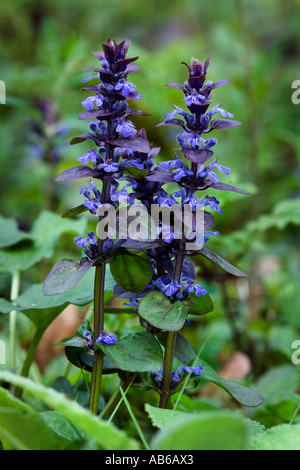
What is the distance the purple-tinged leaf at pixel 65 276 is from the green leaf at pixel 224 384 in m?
0.19

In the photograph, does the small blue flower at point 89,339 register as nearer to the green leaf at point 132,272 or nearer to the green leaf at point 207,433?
the green leaf at point 132,272

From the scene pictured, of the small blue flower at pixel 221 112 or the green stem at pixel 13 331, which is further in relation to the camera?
the green stem at pixel 13 331

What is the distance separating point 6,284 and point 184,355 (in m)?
1.01

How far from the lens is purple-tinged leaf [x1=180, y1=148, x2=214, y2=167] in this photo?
0.59m

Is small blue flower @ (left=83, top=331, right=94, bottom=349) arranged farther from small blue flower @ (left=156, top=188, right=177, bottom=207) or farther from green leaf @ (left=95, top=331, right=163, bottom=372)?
small blue flower @ (left=156, top=188, right=177, bottom=207)

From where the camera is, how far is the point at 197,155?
0.60 meters

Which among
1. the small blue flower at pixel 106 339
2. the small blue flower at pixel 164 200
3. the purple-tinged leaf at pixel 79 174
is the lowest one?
the small blue flower at pixel 106 339

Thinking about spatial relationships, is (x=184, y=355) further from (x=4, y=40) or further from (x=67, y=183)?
(x=4, y=40)

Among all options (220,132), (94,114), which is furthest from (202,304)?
(220,132)

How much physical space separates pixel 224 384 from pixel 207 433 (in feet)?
0.70

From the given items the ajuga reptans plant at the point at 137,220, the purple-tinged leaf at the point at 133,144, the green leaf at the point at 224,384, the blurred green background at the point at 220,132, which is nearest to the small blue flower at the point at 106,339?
the ajuga reptans plant at the point at 137,220

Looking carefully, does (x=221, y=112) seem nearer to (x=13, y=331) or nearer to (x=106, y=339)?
(x=106, y=339)

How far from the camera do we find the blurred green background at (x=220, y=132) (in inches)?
51.0
